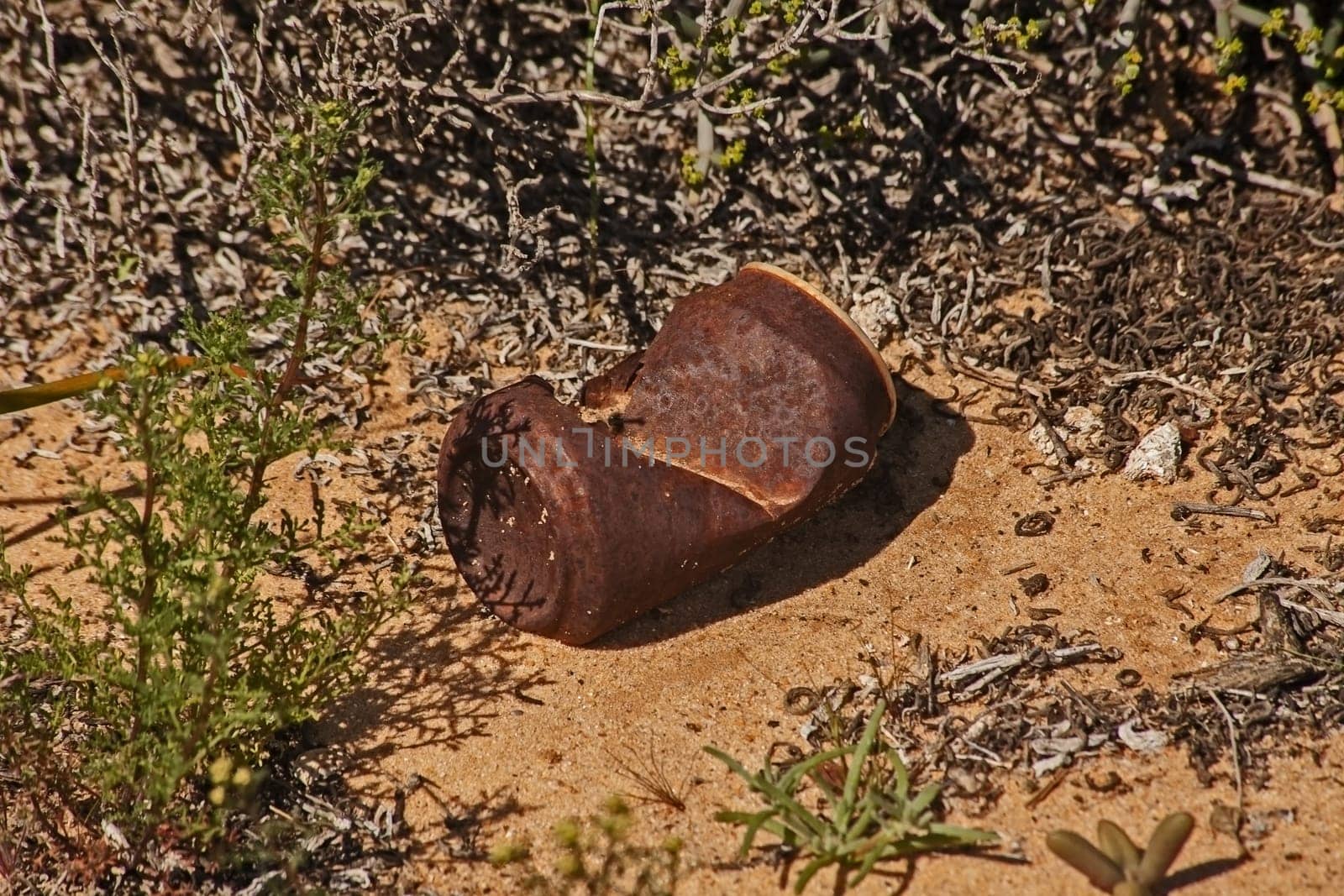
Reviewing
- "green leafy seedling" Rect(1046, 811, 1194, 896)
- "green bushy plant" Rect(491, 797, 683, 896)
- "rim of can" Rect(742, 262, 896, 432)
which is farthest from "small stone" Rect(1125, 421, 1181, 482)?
"green bushy plant" Rect(491, 797, 683, 896)

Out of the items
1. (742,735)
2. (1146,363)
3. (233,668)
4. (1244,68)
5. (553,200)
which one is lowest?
(742,735)

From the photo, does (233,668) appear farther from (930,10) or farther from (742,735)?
(930,10)

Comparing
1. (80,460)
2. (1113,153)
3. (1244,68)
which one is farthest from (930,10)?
(80,460)

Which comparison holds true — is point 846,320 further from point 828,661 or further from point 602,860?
point 602,860

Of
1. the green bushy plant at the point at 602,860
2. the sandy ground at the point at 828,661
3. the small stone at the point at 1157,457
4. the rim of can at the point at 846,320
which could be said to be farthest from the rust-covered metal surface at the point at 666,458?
the small stone at the point at 1157,457

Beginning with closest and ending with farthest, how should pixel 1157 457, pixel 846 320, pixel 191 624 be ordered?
pixel 191 624
pixel 846 320
pixel 1157 457

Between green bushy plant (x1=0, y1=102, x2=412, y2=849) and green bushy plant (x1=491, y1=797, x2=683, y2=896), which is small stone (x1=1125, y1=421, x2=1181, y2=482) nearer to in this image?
green bushy plant (x1=491, y1=797, x2=683, y2=896)

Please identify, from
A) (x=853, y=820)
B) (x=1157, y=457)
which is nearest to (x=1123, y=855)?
(x=853, y=820)
